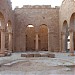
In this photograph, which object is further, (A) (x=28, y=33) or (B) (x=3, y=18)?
(A) (x=28, y=33)

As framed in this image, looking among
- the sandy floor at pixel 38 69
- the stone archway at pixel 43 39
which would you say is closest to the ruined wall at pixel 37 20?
the stone archway at pixel 43 39

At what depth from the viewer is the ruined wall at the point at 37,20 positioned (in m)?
24.5

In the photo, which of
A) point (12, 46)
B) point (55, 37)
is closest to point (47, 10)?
point (55, 37)

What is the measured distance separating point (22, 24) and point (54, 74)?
18876 mm

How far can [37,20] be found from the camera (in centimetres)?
2464

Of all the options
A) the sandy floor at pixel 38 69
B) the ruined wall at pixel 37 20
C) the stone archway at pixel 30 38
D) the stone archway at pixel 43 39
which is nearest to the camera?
the sandy floor at pixel 38 69

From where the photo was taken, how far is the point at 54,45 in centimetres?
2456

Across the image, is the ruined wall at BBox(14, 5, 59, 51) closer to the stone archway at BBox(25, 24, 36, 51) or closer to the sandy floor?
the stone archway at BBox(25, 24, 36, 51)

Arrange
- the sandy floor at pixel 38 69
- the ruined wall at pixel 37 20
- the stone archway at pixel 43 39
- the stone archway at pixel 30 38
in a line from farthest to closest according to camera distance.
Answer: the stone archway at pixel 43 39, the stone archway at pixel 30 38, the ruined wall at pixel 37 20, the sandy floor at pixel 38 69

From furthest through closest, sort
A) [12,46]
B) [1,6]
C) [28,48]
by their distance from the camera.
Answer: [28,48]
[12,46]
[1,6]

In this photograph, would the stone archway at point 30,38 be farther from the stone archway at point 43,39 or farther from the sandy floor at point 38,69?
the sandy floor at point 38,69

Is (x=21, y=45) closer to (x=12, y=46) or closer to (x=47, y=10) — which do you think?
(x=12, y=46)

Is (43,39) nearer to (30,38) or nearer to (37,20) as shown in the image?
(30,38)

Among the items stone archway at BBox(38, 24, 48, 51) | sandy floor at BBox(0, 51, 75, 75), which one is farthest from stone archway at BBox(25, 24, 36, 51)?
sandy floor at BBox(0, 51, 75, 75)
